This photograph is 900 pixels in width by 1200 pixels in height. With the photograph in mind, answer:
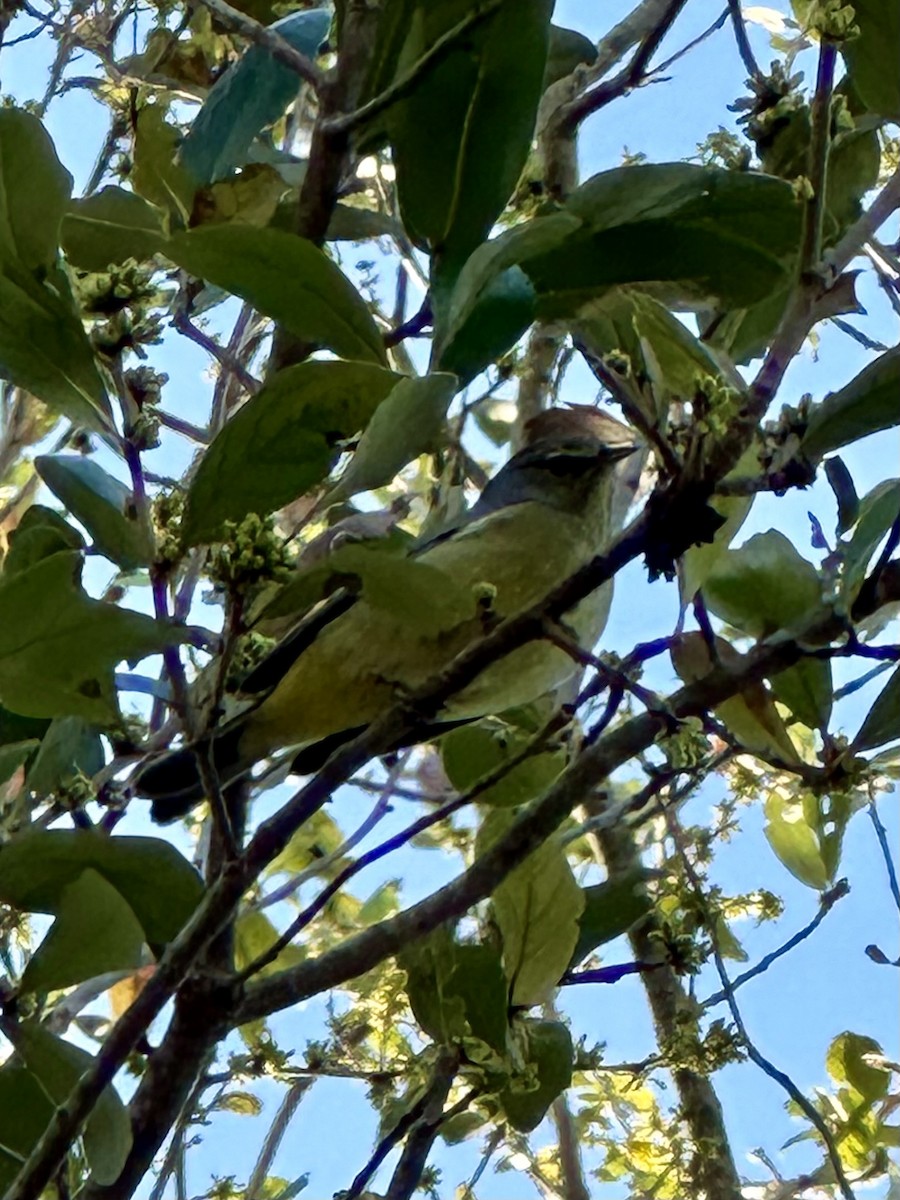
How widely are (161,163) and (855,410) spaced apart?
718mm

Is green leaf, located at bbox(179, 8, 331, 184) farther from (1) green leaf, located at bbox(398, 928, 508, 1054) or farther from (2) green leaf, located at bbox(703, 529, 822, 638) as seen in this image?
(1) green leaf, located at bbox(398, 928, 508, 1054)

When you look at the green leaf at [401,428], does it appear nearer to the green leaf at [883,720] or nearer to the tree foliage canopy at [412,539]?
the tree foliage canopy at [412,539]

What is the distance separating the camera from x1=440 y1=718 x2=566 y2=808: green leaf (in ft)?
4.65

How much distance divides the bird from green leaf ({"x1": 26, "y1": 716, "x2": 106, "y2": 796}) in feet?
1.08

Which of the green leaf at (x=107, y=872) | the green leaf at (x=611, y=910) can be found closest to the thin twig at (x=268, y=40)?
A: the green leaf at (x=107, y=872)

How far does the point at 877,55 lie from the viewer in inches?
39.3

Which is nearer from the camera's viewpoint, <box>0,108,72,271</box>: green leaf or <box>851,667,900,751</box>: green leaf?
<box>0,108,72,271</box>: green leaf

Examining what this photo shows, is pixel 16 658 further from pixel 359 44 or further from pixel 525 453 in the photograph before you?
pixel 525 453

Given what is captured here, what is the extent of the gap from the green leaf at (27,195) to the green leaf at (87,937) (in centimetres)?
43

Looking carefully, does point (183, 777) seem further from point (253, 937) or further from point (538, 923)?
point (538, 923)

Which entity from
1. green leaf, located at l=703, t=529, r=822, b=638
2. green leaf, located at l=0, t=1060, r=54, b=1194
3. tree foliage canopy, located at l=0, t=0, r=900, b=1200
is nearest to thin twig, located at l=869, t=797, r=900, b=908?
tree foliage canopy, located at l=0, t=0, r=900, b=1200

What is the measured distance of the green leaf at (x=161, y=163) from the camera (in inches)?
51.5

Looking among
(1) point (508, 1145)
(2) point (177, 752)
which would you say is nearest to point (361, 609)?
(2) point (177, 752)

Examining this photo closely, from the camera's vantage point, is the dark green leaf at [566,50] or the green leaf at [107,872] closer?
the green leaf at [107,872]
